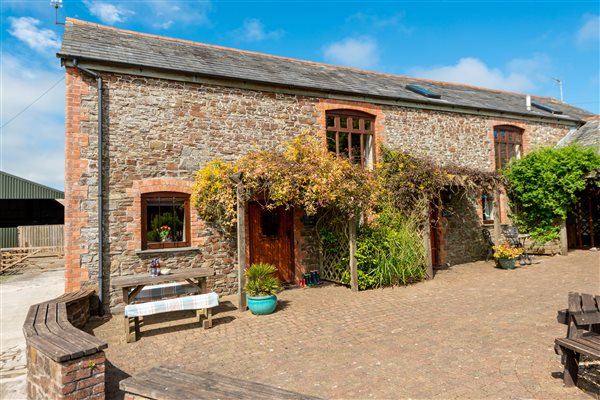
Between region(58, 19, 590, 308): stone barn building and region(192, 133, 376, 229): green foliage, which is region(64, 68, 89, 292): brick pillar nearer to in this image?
region(58, 19, 590, 308): stone barn building

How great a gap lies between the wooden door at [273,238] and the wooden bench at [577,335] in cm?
598

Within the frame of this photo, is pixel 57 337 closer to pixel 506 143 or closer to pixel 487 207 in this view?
pixel 487 207

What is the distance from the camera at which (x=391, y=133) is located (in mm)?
10602

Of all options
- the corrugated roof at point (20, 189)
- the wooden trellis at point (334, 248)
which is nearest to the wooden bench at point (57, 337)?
the wooden trellis at point (334, 248)

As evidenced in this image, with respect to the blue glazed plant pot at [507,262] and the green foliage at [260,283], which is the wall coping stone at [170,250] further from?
the blue glazed plant pot at [507,262]

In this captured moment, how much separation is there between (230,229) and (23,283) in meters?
8.12

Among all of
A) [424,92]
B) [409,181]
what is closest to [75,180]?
[409,181]

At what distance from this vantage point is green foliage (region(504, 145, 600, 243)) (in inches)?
455

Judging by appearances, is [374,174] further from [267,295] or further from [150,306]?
[150,306]

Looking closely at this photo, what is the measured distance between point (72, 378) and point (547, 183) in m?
13.7

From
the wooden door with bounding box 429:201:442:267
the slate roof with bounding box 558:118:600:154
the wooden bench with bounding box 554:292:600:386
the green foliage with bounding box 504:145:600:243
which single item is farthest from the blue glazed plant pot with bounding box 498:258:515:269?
the wooden bench with bounding box 554:292:600:386

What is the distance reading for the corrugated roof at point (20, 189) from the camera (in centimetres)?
1694

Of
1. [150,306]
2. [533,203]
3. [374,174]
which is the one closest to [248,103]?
[374,174]

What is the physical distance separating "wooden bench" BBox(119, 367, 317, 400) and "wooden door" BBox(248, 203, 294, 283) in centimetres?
543
